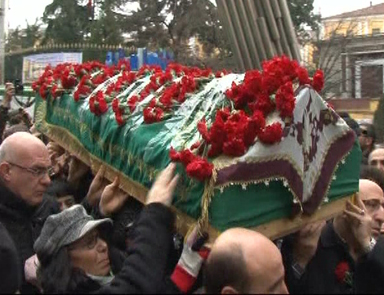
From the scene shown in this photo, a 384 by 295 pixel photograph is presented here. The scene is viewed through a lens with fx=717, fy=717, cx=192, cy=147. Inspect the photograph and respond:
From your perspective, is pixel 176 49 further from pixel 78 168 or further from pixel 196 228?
pixel 196 228

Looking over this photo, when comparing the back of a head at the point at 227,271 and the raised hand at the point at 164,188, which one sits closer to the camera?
the back of a head at the point at 227,271

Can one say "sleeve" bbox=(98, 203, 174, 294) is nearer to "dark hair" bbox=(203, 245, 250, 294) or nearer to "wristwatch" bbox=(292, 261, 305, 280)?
"dark hair" bbox=(203, 245, 250, 294)

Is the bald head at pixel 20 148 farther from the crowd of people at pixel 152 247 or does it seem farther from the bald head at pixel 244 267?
the bald head at pixel 244 267

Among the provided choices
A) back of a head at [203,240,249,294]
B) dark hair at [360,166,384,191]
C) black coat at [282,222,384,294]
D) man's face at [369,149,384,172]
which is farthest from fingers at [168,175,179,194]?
man's face at [369,149,384,172]

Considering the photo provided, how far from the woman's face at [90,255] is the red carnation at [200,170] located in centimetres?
50

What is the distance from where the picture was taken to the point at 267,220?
289 cm

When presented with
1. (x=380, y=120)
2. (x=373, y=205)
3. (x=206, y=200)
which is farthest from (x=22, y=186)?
(x=380, y=120)

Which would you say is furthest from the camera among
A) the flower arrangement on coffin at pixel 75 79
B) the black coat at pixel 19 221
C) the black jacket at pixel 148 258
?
the flower arrangement on coffin at pixel 75 79

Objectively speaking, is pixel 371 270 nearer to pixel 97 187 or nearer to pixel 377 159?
pixel 97 187

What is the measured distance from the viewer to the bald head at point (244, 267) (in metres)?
1.97

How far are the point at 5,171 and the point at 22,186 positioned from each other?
115 mm

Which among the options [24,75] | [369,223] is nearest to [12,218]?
[369,223]

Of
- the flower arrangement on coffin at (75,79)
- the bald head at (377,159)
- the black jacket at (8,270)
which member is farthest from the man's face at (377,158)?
the black jacket at (8,270)

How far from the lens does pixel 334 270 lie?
3.10 meters
